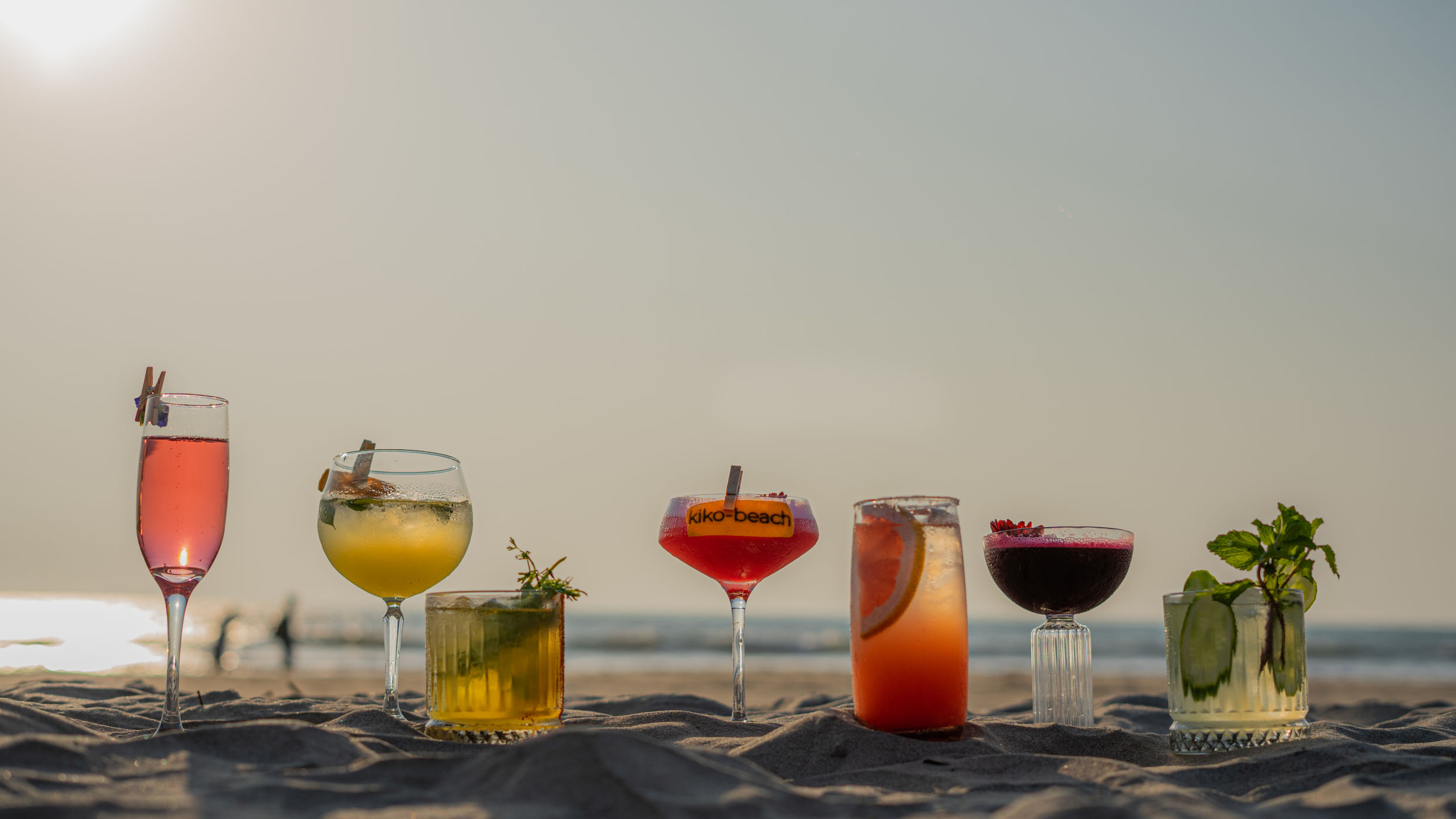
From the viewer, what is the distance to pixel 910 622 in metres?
2.64

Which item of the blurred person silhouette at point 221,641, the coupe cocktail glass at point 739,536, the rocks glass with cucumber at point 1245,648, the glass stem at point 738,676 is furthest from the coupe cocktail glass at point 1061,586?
the blurred person silhouette at point 221,641

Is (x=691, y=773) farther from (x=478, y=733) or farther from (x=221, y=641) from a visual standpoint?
(x=221, y=641)

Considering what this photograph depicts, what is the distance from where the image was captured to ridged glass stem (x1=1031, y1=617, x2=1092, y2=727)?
298 cm

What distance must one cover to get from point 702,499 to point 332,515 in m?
1.11

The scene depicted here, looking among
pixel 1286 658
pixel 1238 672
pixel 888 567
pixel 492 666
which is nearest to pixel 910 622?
pixel 888 567

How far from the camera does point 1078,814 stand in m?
1.65

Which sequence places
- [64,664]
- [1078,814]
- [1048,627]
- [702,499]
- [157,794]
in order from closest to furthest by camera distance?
[1078,814], [157,794], [1048,627], [702,499], [64,664]

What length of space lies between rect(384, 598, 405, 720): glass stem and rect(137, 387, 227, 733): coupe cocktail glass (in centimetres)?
54

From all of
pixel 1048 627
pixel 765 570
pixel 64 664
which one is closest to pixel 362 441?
pixel 765 570

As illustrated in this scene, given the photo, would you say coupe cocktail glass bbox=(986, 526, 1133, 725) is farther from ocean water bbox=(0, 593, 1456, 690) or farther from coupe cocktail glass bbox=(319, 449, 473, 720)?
ocean water bbox=(0, 593, 1456, 690)

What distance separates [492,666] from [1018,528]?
1503 millimetres

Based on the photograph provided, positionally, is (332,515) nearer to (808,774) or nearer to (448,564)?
(448,564)

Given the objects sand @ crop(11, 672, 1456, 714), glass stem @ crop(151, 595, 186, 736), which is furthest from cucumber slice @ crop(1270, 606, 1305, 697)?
glass stem @ crop(151, 595, 186, 736)

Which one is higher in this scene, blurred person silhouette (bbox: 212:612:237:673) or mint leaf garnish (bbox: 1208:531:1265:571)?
mint leaf garnish (bbox: 1208:531:1265:571)
